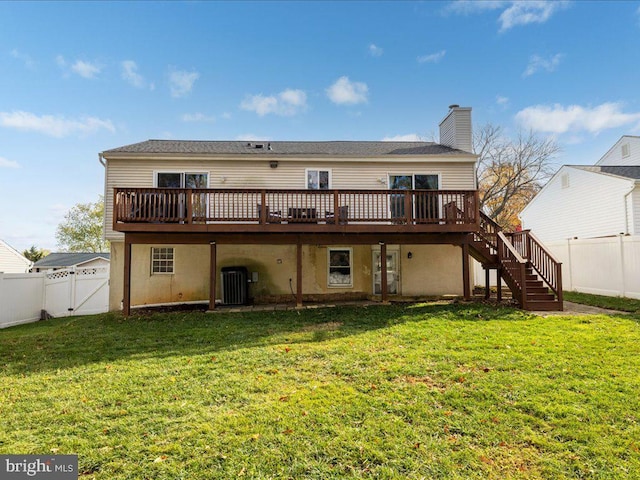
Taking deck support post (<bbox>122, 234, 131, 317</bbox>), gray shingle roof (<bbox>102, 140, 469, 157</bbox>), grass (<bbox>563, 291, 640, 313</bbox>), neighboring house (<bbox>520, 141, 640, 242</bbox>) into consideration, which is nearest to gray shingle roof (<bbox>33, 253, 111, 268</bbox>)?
gray shingle roof (<bbox>102, 140, 469, 157</bbox>)

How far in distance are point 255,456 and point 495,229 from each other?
1010cm

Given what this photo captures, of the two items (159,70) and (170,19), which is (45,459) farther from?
(159,70)

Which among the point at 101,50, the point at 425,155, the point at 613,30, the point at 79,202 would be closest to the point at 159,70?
the point at 101,50

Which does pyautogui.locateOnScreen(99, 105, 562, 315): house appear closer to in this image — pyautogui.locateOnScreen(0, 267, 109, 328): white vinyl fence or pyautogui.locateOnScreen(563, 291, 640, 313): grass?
pyautogui.locateOnScreen(563, 291, 640, 313): grass

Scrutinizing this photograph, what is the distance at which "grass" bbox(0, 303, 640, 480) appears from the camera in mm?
2680

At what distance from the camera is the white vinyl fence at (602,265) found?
10.0m

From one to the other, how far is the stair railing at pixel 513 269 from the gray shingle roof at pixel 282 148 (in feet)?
11.9

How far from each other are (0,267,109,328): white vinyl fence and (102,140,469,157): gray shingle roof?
17.6ft

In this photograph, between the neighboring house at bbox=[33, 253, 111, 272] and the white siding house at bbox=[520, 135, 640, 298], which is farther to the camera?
the neighboring house at bbox=[33, 253, 111, 272]

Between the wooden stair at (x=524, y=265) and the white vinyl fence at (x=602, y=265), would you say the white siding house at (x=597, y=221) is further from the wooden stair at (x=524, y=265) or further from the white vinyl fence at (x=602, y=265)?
the wooden stair at (x=524, y=265)

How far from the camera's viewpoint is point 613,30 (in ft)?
45.2

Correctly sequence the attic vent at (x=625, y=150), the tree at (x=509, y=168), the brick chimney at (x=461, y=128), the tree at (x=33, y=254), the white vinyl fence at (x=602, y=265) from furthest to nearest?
1. the tree at (x=33, y=254)
2. the tree at (x=509, y=168)
3. the attic vent at (x=625, y=150)
4. the brick chimney at (x=461, y=128)
5. the white vinyl fence at (x=602, y=265)

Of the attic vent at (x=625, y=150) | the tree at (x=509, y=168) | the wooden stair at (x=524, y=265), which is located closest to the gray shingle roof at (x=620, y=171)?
the attic vent at (x=625, y=150)

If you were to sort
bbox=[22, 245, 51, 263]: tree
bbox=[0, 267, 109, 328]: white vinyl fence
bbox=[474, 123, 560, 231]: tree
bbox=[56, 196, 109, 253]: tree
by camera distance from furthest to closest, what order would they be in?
bbox=[56, 196, 109, 253]: tree → bbox=[22, 245, 51, 263]: tree → bbox=[474, 123, 560, 231]: tree → bbox=[0, 267, 109, 328]: white vinyl fence
